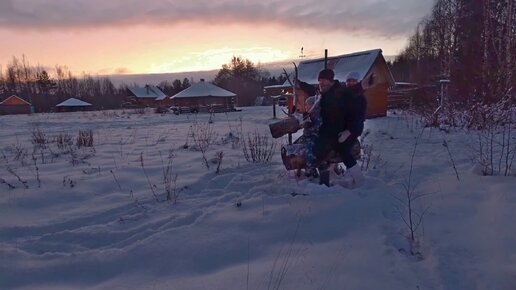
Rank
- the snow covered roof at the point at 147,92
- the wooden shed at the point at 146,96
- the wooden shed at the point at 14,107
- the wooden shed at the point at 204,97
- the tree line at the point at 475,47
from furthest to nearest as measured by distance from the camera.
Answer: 1. the snow covered roof at the point at 147,92
2. the wooden shed at the point at 146,96
3. the wooden shed at the point at 14,107
4. the wooden shed at the point at 204,97
5. the tree line at the point at 475,47

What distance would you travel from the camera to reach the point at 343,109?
4543 mm

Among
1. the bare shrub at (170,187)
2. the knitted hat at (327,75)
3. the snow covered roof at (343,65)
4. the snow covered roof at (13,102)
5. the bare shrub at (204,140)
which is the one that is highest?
the snow covered roof at (343,65)

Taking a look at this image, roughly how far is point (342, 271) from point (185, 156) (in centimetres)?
553

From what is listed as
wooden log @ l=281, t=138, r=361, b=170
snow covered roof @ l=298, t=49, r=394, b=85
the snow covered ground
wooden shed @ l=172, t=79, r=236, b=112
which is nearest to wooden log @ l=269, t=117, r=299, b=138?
wooden log @ l=281, t=138, r=361, b=170

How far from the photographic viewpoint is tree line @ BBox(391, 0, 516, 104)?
14.0 metres

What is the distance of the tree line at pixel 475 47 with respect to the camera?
14008mm

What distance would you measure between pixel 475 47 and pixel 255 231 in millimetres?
21879

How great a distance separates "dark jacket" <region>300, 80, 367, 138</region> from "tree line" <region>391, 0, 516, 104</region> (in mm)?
6501

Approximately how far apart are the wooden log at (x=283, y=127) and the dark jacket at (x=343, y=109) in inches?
22.1

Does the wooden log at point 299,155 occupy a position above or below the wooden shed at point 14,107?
below

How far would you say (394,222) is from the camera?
12.6ft

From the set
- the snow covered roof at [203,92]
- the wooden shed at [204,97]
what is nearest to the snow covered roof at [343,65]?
the wooden shed at [204,97]

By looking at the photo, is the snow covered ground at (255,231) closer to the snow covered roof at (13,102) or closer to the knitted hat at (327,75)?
the knitted hat at (327,75)

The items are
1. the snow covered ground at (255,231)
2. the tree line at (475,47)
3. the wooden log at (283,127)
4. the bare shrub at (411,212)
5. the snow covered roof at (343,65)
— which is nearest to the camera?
the snow covered ground at (255,231)
